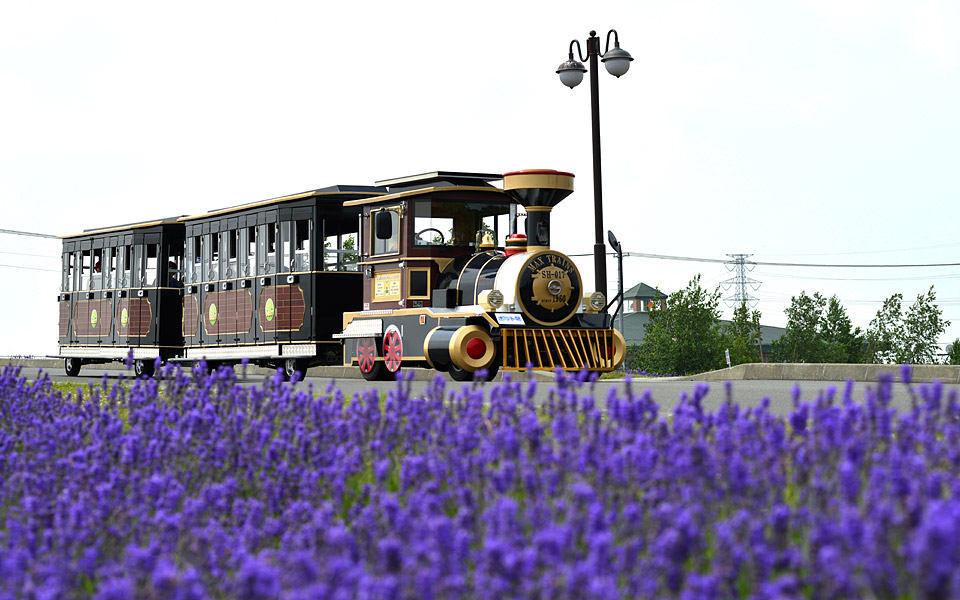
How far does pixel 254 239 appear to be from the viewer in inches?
749

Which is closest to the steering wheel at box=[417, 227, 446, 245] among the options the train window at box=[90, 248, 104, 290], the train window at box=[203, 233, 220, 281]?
the train window at box=[203, 233, 220, 281]

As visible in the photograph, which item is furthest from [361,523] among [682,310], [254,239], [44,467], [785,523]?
[682,310]

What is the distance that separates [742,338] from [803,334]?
532cm

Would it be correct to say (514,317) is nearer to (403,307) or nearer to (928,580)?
(403,307)

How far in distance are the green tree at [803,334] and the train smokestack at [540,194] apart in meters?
26.9

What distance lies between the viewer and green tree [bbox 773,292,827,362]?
40438 millimetres

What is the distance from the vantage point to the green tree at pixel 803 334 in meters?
40.4

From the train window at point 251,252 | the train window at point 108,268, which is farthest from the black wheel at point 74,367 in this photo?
the train window at point 251,252

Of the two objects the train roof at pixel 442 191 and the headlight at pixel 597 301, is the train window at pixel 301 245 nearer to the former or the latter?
the train roof at pixel 442 191

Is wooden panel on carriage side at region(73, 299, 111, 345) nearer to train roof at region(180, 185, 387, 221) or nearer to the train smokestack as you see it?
train roof at region(180, 185, 387, 221)

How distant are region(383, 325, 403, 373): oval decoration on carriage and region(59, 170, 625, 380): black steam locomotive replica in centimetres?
3

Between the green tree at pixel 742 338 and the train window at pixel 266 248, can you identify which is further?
the green tree at pixel 742 338

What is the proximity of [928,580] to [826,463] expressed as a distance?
77.8 inches

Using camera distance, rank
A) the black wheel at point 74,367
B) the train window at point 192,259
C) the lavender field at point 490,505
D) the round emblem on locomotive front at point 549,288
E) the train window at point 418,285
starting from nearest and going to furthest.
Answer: the lavender field at point 490,505, the round emblem on locomotive front at point 549,288, the train window at point 418,285, the train window at point 192,259, the black wheel at point 74,367
